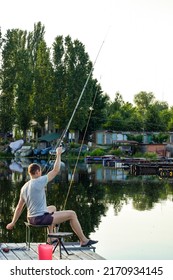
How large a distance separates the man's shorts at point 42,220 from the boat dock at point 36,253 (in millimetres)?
467

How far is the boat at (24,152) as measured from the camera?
A: 56.8 meters

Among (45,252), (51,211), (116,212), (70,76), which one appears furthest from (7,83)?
(45,252)

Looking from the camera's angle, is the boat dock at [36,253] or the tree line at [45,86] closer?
the boat dock at [36,253]

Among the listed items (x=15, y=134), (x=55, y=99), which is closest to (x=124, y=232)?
(x=55, y=99)

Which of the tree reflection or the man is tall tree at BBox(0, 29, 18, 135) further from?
the man

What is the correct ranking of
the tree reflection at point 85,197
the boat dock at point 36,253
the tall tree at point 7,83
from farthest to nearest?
the tall tree at point 7,83 < the tree reflection at point 85,197 < the boat dock at point 36,253

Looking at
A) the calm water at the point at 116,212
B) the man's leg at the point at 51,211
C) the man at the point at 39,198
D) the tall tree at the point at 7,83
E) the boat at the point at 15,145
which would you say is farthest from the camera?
the boat at the point at 15,145

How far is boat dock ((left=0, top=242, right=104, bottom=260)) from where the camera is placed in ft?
28.1

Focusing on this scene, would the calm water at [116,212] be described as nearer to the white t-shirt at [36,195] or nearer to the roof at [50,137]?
the white t-shirt at [36,195]

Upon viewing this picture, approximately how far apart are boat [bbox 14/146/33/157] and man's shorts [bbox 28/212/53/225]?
1901 inches

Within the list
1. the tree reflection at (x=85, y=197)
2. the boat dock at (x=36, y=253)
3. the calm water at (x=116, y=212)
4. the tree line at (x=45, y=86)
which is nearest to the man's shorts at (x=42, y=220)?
the boat dock at (x=36, y=253)

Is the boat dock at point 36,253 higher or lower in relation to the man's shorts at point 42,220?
lower

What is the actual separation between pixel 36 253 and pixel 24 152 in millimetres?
48364

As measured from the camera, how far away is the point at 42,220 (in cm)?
858
